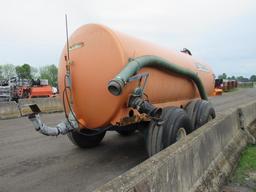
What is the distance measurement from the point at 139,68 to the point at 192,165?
1866mm

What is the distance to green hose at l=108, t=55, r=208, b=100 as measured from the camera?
4.48 m

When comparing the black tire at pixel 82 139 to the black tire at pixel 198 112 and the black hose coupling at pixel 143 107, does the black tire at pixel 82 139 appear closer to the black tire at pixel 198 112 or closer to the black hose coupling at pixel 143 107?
the black hose coupling at pixel 143 107

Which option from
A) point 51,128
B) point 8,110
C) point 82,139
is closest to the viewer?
point 51,128

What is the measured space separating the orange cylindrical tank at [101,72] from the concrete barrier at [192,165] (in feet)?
4.11

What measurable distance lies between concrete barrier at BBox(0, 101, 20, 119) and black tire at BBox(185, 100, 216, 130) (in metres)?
9.81

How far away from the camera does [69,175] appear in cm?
494

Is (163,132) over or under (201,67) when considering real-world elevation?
under

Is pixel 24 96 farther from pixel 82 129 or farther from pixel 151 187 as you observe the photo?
pixel 151 187

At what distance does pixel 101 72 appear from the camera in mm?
5047

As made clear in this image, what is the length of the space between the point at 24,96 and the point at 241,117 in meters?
19.4

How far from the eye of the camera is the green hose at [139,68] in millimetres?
4477

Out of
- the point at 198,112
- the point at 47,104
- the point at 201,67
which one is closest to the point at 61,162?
the point at 198,112

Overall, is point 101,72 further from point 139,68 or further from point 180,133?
point 180,133

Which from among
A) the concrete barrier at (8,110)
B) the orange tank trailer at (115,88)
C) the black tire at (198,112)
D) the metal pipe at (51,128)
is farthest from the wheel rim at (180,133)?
the concrete barrier at (8,110)
